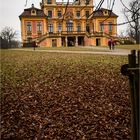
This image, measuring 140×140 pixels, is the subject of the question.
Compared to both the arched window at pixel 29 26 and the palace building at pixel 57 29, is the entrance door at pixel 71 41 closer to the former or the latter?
the palace building at pixel 57 29

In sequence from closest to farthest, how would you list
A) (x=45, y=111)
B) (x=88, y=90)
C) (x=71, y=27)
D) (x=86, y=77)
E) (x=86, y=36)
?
1. (x=45, y=111)
2. (x=88, y=90)
3. (x=86, y=77)
4. (x=86, y=36)
5. (x=71, y=27)

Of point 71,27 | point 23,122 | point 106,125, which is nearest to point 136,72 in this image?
→ point 106,125

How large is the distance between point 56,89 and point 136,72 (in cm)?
539

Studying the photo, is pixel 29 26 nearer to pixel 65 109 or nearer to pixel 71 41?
pixel 71 41

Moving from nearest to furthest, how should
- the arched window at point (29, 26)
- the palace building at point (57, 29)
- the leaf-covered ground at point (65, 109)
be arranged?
1. the leaf-covered ground at point (65, 109)
2. the palace building at point (57, 29)
3. the arched window at point (29, 26)

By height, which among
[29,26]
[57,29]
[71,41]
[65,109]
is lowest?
[65,109]

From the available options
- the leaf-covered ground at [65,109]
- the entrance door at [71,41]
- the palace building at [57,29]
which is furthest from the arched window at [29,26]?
the leaf-covered ground at [65,109]

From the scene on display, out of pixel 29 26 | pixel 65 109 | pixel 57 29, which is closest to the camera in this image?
pixel 65 109

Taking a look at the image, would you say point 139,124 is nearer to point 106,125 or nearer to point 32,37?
point 106,125

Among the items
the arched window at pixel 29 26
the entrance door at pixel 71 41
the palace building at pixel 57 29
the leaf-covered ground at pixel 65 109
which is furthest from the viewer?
the arched window at pixel 29 26

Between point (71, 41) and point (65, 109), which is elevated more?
point (71, 41)

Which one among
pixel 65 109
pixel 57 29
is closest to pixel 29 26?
pixel 57 29

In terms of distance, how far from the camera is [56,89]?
843 cm

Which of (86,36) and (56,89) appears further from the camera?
(86,36)
